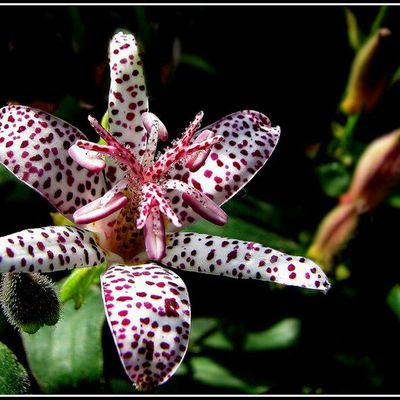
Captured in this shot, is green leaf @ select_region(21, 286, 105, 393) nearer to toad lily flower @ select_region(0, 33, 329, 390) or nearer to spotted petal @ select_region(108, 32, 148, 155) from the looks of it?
toad lily flower @ select_region(0, 33, 329, 390)

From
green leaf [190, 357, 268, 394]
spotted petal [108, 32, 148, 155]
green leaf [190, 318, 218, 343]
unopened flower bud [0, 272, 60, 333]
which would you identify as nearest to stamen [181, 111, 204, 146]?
spotted petal [108, 32, 148, 155]

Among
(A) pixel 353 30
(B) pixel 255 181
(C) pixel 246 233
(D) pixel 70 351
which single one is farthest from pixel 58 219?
(A) pixel 353 30

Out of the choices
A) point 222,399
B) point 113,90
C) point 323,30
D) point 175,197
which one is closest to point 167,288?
point 175,197

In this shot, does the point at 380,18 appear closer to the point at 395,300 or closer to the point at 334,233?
the point at 334,233

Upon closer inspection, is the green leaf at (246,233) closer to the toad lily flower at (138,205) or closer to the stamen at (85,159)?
the toad lily flower at (138,205)

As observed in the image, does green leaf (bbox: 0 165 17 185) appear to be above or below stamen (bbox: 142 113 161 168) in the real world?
below
